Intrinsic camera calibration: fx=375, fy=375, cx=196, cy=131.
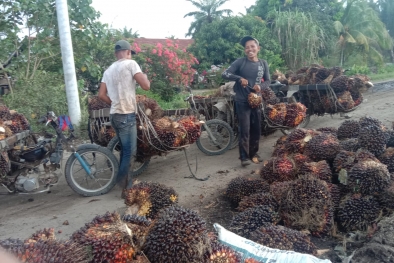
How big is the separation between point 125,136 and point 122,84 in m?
0.70

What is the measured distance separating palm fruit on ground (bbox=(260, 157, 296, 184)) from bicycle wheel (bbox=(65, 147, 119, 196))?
6.80 feet

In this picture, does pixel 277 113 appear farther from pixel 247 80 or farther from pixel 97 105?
pixel 97 105

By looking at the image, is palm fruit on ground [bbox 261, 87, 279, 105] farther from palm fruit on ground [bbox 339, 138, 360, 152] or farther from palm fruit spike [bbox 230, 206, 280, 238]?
palm fruit spike [bbox 230, 206, 280, 238]

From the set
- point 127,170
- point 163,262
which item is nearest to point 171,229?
point 163,262

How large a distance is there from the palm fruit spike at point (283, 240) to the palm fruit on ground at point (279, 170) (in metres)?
1.39

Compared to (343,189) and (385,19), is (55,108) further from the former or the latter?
(385,19)

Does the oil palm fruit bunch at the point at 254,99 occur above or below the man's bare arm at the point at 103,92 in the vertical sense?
below

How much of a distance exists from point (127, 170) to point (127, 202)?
50.1 inches

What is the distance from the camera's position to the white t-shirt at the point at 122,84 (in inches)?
195

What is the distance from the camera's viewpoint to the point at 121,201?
498cm

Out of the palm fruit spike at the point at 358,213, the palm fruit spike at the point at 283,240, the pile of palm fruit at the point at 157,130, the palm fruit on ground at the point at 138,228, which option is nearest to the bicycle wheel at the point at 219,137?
the pile of palm fruit at the point at 157,130

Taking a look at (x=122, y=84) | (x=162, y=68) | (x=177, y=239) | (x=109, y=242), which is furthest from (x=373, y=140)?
(x=162, y=68)

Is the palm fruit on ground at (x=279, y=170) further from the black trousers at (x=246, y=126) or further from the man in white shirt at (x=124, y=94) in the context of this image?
the man in white shirt at (x=124, y=94)

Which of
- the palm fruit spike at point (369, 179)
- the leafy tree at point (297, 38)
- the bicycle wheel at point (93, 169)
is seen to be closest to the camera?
the palm fruit spike at point (369, 179)
